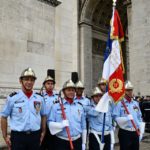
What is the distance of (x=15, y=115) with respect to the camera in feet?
14.0

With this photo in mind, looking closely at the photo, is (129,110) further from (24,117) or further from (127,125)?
(24,117)

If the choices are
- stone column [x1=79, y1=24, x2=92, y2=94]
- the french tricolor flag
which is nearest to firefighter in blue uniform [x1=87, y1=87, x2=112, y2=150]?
the french tricolor flag

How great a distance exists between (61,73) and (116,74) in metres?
5.12

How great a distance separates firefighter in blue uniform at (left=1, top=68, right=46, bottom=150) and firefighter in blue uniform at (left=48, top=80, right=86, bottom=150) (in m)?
0.33

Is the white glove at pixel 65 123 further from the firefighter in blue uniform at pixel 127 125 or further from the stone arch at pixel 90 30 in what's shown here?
the stone arch at pixel 90 30

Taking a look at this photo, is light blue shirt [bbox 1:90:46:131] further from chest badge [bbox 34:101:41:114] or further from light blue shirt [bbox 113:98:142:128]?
light blue shirt [bbox 113:98:142:128]

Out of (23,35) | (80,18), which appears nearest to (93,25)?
(80,18)

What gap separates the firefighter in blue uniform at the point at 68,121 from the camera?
4.55m

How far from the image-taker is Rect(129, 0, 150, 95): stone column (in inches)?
736

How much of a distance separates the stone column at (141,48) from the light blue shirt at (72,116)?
14243mm

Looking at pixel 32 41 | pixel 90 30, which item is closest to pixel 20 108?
pixel 32 41

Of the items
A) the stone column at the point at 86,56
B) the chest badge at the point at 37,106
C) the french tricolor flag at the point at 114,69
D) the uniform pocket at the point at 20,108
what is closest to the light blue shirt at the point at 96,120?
the french tricolor flag at the point at 114,69

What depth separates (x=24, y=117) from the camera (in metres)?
4.21

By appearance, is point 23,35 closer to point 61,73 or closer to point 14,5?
point 14,5
